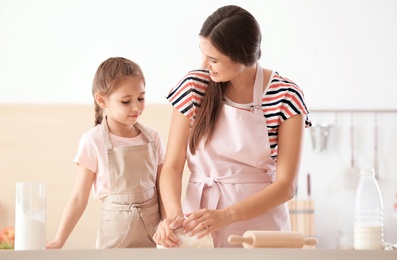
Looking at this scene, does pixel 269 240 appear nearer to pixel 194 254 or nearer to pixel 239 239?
pixel 239 239

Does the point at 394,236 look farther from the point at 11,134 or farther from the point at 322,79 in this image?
the point at 11,134

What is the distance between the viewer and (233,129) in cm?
194

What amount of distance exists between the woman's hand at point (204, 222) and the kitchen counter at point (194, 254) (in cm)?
36

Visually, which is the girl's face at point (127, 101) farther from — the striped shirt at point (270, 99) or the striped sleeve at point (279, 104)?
the striped sleeve at point (279, 104)

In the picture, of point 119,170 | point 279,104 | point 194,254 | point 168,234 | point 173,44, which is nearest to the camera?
point 194,254

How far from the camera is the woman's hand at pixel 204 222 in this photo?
1.63 metres

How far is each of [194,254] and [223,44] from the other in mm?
696

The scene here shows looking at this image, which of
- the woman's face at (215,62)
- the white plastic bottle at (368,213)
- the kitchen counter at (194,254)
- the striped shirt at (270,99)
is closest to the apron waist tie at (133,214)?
the striped shirt at (270,99)

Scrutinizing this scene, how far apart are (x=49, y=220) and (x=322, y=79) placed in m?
1.58

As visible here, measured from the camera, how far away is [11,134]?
3.74 meters

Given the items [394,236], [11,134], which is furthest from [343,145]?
[11,134]

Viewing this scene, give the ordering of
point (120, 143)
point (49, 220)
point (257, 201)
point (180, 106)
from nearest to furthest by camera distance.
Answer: point (257, 201) → point (180, 106) → point (120, 143) → point (49, 220)

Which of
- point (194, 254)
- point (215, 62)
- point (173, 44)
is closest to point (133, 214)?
point (215, 62)

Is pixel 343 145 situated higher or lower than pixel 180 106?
lower
